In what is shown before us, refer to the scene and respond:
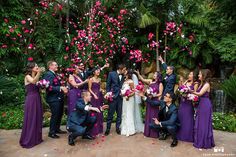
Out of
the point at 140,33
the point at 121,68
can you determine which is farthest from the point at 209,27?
the point at 121,68

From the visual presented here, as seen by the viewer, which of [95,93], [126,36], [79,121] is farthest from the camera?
[126,36]

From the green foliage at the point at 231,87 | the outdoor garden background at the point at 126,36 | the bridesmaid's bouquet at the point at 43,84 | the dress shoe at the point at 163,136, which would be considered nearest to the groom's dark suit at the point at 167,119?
the dress shoe at the point at 163,136

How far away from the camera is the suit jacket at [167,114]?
A: 21.6ft

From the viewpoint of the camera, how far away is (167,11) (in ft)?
41.0

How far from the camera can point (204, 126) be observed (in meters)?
6.32

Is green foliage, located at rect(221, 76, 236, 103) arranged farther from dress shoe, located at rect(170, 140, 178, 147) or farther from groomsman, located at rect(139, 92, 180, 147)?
dress shoe, located at rect(170, 140, 178, 147)

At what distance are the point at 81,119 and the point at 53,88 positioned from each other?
101 cm

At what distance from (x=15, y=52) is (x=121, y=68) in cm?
658

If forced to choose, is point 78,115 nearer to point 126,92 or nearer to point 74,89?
point 74,89

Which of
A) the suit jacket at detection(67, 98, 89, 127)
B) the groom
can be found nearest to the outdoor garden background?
the groom

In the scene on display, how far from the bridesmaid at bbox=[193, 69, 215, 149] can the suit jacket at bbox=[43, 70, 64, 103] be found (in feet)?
10.6

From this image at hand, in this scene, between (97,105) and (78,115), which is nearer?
(78,115)

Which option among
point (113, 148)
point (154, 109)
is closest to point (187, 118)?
point (154, 109)

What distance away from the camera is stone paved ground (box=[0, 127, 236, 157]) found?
5996 mm
